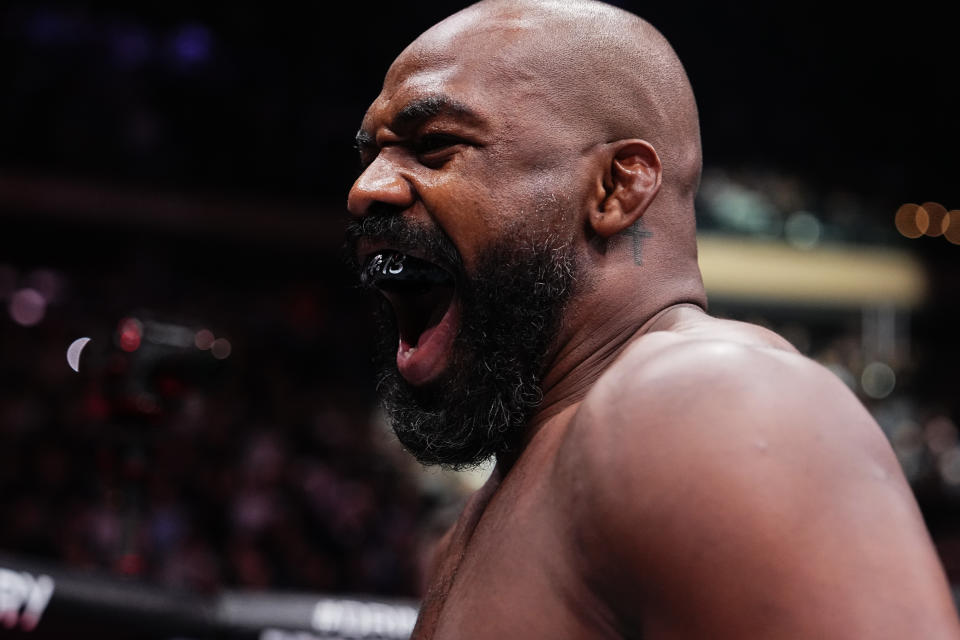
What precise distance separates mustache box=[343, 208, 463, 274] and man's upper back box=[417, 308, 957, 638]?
0.28 meters

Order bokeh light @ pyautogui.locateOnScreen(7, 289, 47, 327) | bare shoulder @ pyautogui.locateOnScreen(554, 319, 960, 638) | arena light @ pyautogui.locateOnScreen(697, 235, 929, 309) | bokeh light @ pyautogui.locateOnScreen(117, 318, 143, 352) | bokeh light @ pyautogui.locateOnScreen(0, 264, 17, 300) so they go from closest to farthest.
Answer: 1. bare shoulder @ pyautogui.locateOnScreen(554, 319, 960, 638)
2. bokeh light @ pyautogui.locateOnScreen(117, 318, 143, 352)
3. bokeh light @ pyautogui.locateOnScreen(7, 289, 47, 327)
4. bokeh light @ pyautogui.locateOnScreen(0, 264, 17, 300)
5. arena light @ pyautogui.locateOnScreen(697, 235, 929, 309)

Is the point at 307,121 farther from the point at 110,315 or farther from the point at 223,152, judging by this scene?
the point at 110,315

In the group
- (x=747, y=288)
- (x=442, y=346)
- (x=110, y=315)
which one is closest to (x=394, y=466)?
(x=110, y=315)

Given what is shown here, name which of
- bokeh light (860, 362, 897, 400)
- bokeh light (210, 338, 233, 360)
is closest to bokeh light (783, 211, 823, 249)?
bokeh light (860, 362, 897, 400)

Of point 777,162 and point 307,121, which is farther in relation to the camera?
point 777,162

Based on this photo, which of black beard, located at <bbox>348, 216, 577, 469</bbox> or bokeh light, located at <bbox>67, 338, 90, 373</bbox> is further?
bokeh light, located at <bbox>67, 338, 90, 373</bbox>

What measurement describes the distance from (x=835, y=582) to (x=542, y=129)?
57 centimetres

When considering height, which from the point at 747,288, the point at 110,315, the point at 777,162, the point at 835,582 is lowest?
the point at 747,288

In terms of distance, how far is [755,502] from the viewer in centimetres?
78

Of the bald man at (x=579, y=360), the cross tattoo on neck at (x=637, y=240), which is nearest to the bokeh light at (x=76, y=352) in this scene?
the bald man at (x=579, y=360)

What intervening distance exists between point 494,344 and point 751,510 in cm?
43

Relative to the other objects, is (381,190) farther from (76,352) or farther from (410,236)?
(76,352)

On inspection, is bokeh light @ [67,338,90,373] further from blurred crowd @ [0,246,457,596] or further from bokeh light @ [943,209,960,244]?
bokeh light @ [943,209,960,244]

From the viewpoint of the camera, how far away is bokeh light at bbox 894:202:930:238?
10.0 metres
